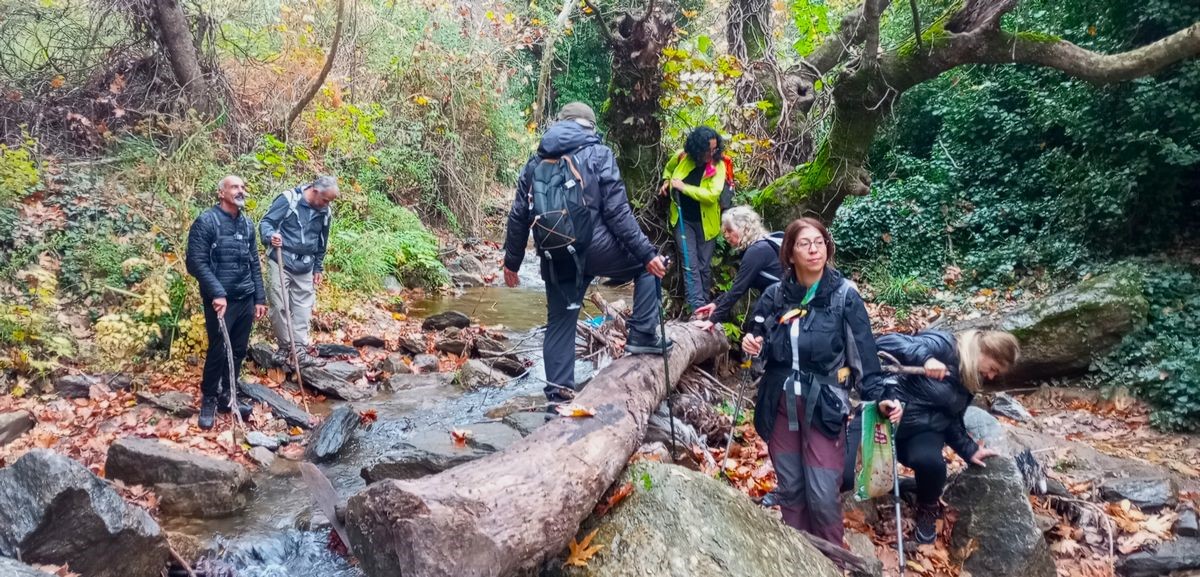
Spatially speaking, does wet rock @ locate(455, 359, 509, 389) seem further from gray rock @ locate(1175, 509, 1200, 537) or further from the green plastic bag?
gray rock @ locate(1175, 509, 1200, 537)

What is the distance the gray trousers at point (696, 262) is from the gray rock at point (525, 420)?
1.77 m

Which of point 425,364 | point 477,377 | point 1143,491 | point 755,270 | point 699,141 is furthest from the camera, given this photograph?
point 425,364

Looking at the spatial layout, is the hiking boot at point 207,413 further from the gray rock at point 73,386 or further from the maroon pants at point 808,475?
the maroon pants at point 808,475

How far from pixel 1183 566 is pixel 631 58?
5.76 metres

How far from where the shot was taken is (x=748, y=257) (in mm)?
5422

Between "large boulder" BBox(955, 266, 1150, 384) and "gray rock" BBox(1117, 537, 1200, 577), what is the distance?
3.99 meters

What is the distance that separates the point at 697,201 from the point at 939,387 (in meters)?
2.66

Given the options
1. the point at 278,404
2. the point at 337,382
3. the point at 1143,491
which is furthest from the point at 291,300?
the point at 1143,491

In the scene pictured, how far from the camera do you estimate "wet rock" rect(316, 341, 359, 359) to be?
28.7ft

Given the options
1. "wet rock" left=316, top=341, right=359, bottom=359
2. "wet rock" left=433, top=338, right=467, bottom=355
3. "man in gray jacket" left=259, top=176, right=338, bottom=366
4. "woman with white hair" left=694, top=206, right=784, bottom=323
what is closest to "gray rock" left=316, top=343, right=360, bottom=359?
"wet rock" left=316, top=341, right=359, bottom=359

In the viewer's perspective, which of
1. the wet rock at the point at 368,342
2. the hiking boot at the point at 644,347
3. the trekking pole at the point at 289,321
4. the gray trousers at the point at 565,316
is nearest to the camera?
the gray trousers at the point at 565,316

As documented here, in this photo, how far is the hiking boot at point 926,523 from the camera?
4.88 metres

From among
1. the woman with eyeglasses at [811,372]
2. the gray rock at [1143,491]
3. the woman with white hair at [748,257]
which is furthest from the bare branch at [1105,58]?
the woman with eyeglasses at [811,372]

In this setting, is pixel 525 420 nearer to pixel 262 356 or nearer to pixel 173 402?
pixel 173 402
